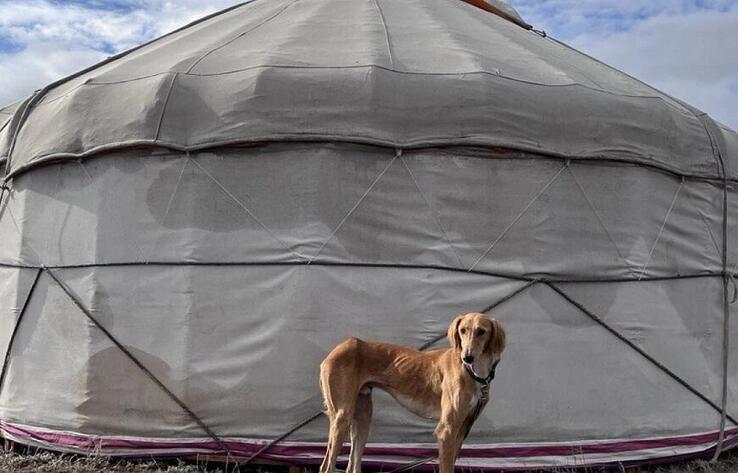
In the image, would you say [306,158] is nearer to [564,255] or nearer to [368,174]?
[368,174]

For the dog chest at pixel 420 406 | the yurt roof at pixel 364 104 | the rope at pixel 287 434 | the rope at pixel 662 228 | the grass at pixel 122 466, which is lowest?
the grass at pixel 122 466

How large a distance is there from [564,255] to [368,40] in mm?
2103

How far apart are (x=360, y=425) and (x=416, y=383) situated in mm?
446

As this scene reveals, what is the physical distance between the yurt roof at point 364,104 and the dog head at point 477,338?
1505 mm

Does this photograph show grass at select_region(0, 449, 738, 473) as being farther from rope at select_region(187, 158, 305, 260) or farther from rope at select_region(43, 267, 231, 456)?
rope at select_region(187, 158, 305, 260)

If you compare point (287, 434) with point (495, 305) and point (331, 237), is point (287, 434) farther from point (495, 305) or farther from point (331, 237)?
point (495, 305)

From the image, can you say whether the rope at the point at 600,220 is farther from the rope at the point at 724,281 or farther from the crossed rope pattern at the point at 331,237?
the rope at the point at 724,281

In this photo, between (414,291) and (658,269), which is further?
(658,269)

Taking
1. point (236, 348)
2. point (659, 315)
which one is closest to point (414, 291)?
point (236, 348)

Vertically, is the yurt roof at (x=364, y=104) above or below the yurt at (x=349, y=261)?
above

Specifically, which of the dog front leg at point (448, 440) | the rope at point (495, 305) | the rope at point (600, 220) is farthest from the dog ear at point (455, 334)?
the rope at point (600, 220)

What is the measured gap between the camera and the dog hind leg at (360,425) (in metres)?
4.29

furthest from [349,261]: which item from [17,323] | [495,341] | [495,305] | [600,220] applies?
[17,323]

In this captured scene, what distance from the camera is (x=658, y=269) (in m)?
5.29
